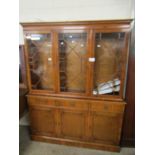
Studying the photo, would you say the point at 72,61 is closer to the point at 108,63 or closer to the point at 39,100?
the point at 108,63

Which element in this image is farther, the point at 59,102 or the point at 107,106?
the point at 59,102

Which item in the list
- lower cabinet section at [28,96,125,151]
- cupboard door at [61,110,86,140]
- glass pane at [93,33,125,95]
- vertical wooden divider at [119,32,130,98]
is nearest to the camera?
vertical wooden divider at [119,32,130,98]

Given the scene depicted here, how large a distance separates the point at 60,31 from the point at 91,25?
1.54 feet

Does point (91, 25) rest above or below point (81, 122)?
above

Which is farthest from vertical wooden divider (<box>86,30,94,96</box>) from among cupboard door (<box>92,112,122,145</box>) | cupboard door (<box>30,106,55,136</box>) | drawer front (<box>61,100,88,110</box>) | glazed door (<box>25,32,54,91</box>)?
cupboard door (<box>30,106,55,136</box>)

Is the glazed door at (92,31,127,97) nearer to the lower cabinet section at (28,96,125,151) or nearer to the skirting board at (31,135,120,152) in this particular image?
the lower cabinet section at (28,96,125,151)

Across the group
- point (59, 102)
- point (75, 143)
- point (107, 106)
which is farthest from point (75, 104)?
point (75, 143)

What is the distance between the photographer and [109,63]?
82.6 inches

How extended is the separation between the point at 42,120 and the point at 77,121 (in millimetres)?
634

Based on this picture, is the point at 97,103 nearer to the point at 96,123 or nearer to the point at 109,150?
the point at 96,123

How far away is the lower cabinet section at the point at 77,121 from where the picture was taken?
2.07m

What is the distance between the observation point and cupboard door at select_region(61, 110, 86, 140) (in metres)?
2.17
